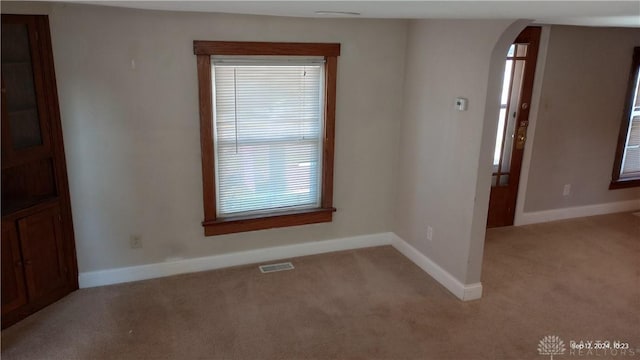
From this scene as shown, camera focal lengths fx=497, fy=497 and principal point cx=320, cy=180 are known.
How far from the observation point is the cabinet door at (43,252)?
3.24 meters

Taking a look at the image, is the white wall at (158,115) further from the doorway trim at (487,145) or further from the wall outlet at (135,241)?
the doorway trim at (487,145)

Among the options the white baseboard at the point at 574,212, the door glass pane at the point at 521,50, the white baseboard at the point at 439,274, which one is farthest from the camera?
the white baseboard at the point at 574,212

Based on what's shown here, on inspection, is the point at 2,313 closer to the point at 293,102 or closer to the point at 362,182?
the point at 293,102

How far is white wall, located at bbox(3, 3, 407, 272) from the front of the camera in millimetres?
3402

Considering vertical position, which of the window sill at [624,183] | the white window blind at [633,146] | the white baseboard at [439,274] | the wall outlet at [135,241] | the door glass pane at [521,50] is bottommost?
the white baseboard at [439,274]

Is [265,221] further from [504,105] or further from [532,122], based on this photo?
[532,122]

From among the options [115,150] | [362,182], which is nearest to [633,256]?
[362,182]

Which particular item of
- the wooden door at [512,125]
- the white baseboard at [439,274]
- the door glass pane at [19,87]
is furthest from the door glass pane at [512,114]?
the door glass pane at [19,87]

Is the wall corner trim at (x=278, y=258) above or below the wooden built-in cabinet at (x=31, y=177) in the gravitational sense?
below

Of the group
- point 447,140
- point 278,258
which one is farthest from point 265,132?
point 447,140

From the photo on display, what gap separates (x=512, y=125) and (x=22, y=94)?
4.15 metres

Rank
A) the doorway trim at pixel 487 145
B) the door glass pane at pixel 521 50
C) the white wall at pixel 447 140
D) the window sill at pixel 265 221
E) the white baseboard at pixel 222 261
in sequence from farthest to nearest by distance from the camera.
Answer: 1. the door glass pane at pixel 521 50
2. the window sill at pixel 265 221
3. the white baseboard at pixel 222 261
4. the white wall at pixel 447 140
5. the doorway trim at pixel 487 145

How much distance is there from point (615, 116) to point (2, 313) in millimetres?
5742

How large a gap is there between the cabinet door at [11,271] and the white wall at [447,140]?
2967 millimetres
